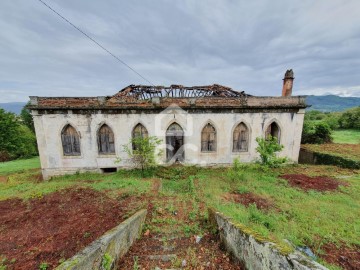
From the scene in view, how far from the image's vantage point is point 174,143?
1129 centimetres

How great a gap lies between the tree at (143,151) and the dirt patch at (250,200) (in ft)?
17.7

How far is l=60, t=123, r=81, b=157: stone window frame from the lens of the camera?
416 inches

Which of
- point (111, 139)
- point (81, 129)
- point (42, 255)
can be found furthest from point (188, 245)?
point (81, 129)

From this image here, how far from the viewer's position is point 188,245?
422cm

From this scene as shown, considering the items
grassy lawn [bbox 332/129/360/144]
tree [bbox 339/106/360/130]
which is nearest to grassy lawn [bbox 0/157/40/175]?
grassy lawn [bbox 332/129/360/144]

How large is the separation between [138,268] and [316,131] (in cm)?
1991

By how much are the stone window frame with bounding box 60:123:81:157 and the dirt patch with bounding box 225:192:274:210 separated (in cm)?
1000

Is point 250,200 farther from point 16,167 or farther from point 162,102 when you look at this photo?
point 16,167

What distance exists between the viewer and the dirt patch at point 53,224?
13.3ft

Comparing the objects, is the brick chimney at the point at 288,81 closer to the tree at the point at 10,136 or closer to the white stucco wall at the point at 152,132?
the white stucco wall at the point at 152,132

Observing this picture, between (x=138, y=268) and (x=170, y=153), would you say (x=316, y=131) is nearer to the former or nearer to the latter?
(x=170, y=153)

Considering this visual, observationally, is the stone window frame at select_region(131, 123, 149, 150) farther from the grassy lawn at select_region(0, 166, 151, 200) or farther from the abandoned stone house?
the grassy lawn at select_region(0, 166, 151, 200)

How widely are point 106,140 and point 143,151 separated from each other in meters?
2.96

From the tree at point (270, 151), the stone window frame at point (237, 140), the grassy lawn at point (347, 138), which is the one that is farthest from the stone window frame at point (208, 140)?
the grassy lawn at point (347, 138)
